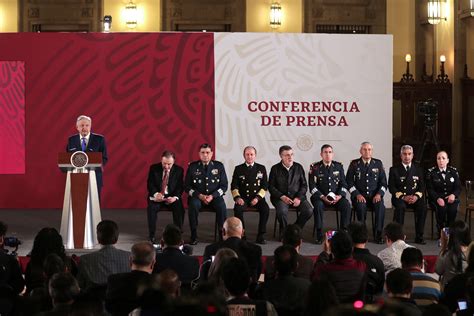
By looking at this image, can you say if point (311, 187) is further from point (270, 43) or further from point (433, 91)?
point (433, 91)

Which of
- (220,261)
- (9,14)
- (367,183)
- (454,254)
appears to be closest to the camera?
(220,261)

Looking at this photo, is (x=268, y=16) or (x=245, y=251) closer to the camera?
(x=245, y=251)

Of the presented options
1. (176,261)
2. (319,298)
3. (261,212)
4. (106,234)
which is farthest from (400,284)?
(261,212)

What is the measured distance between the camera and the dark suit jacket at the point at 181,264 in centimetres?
655

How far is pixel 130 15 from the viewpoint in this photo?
722 inches

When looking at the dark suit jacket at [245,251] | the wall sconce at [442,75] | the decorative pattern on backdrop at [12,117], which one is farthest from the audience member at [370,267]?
the wall sconce at [442,75]

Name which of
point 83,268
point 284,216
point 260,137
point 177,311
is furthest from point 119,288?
point 260,137

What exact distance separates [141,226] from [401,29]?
856cm

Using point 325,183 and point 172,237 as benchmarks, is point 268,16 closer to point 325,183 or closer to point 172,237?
point 325,183

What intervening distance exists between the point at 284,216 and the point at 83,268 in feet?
14.9

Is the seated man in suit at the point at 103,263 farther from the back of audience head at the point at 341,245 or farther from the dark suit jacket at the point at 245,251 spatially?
the back of audience head at the point at 341,245

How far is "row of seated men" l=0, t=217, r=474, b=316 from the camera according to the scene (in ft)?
16.3

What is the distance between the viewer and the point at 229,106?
13.3 meters

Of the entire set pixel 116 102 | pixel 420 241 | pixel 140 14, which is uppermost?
pixel 140 14
